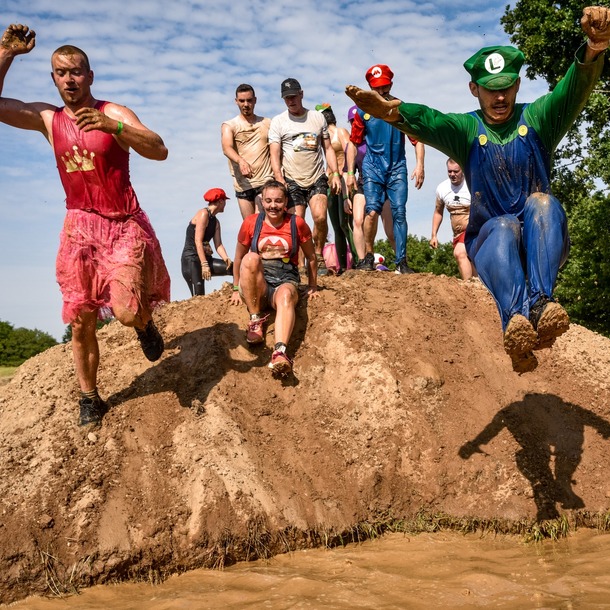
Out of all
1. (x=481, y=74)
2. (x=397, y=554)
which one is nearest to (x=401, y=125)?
(x=481, y=74)

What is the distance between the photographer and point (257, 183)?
7.57 meters

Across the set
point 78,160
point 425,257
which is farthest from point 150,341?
point 425,257

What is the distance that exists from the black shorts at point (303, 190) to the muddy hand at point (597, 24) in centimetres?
391

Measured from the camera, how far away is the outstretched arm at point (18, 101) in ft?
14.4

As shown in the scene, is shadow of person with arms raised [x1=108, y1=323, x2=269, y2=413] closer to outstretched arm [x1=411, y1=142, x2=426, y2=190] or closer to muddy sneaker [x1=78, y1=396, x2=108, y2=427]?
muddy sneaker [x1=78, y1=396, x2=108, y2=427]

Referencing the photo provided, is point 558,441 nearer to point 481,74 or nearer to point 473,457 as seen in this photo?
point 473,457

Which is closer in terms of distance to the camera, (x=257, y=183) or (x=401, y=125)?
(x=401, y=125)

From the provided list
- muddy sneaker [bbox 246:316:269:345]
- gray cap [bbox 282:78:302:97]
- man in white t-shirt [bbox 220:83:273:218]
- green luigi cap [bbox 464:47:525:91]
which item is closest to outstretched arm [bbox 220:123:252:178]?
man in white t-shirt [bbox 220:83:273:218]

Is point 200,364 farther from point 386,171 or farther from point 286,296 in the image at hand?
point 386,171

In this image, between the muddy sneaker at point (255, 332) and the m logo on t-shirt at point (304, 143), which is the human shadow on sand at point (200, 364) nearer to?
the muddy sneaker at point (255, 332)

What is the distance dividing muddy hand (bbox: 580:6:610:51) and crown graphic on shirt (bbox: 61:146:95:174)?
3048mm

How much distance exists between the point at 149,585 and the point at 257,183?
15.0ft

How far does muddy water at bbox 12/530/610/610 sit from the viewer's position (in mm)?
3533

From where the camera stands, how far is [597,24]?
372cm
